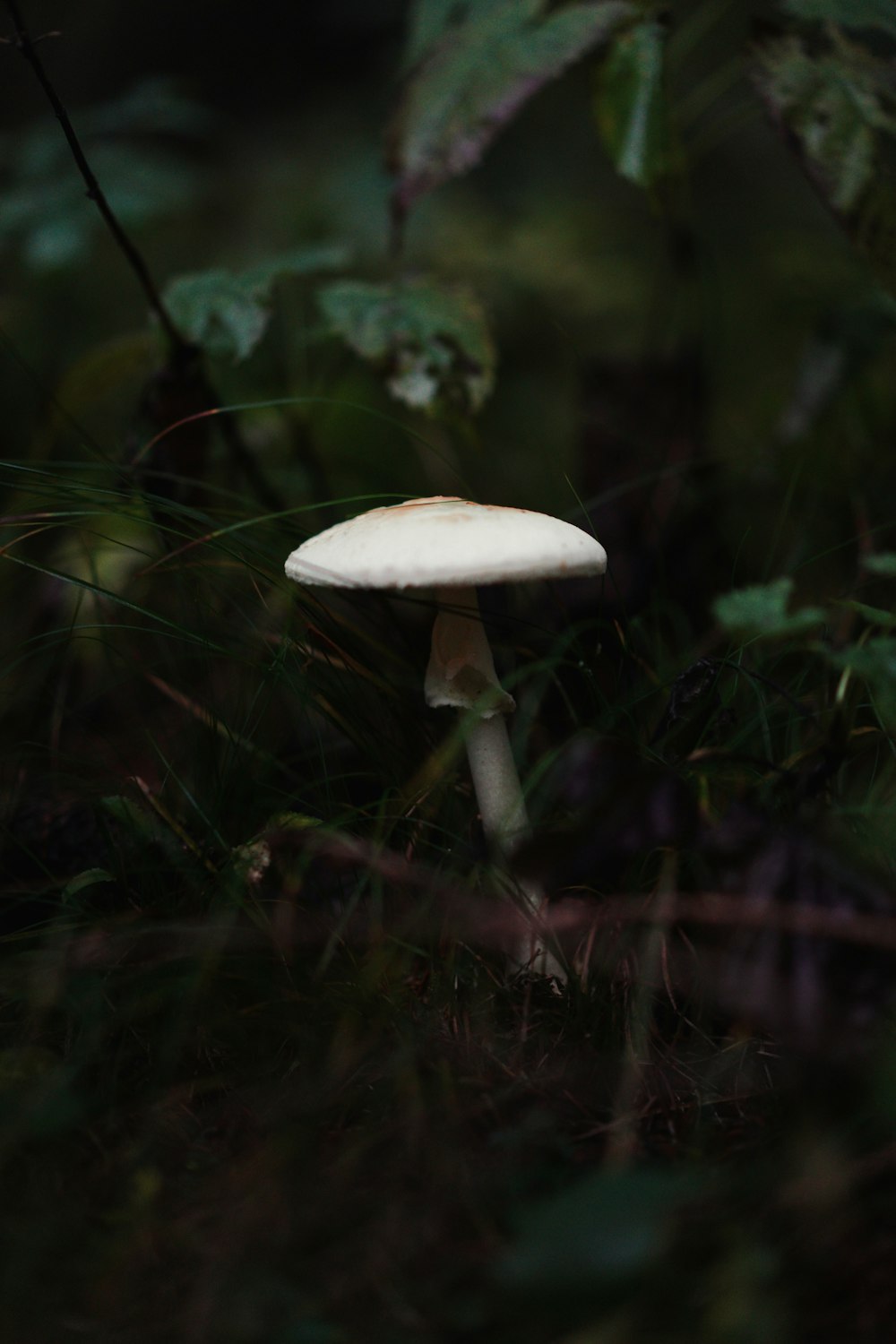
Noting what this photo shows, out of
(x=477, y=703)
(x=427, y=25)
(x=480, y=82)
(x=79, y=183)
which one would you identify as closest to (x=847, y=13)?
(x=480, y=82)

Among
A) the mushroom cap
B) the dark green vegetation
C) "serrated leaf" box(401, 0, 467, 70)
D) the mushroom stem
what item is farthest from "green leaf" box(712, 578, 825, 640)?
"serrated leaf" box(401, 0, 467, 70)

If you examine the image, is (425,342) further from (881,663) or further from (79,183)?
(79,183)

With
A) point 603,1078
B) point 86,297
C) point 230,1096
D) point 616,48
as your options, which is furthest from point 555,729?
point 86,297

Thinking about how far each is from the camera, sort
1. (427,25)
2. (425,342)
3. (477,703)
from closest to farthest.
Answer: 1. (477,703)
2. (425,342)
3. (427,25)

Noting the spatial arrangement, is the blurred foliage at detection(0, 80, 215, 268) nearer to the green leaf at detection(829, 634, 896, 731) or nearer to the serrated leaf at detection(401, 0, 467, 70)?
the serrated leaf at detection(401, 0, 467, 70)

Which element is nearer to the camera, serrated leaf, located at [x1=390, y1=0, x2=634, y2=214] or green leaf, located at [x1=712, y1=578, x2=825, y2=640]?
green leaf, located at [x1=712, y1=578, x2=825, y2=640]

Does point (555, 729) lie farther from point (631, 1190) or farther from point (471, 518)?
point (631, 1190)
